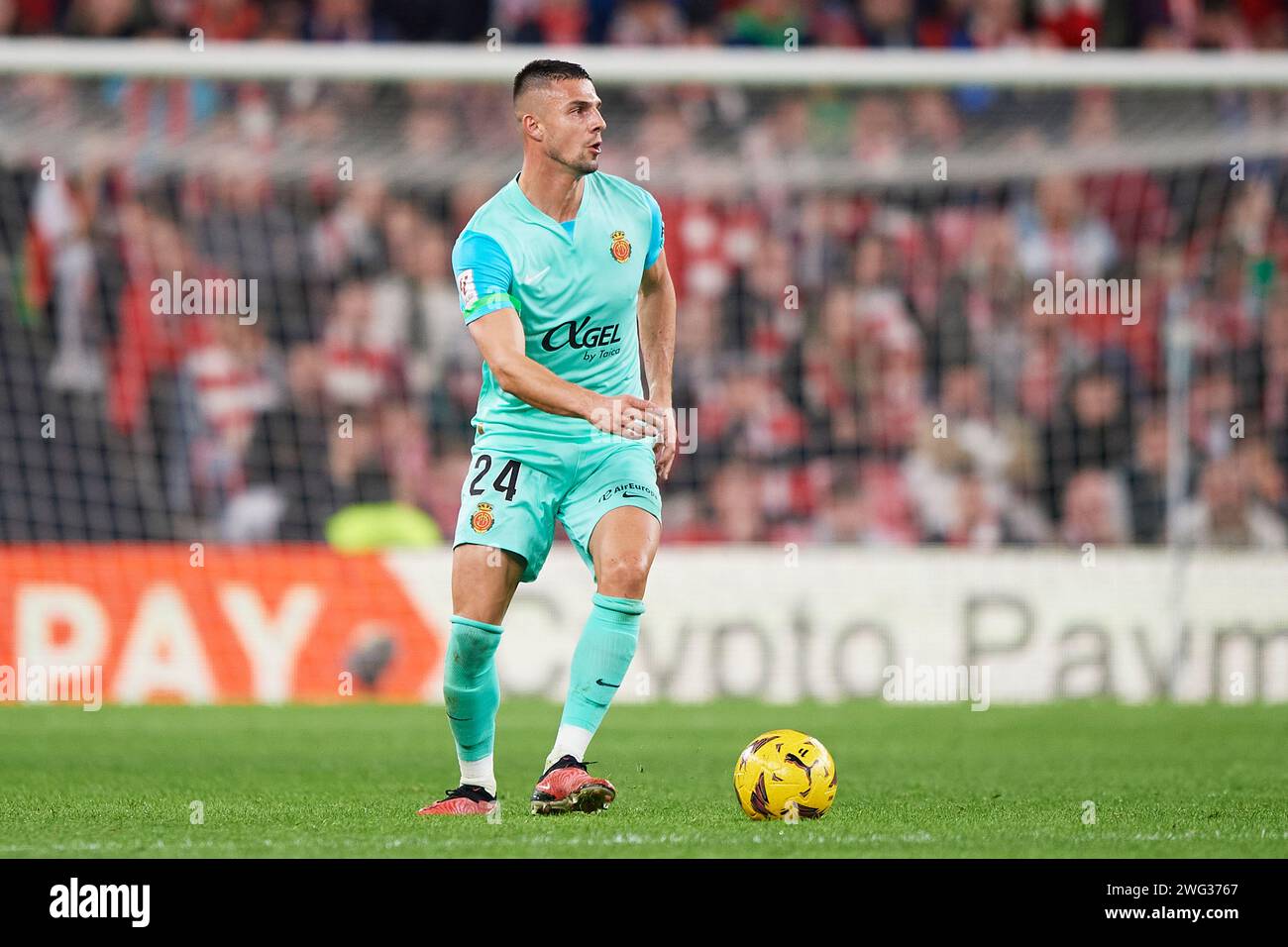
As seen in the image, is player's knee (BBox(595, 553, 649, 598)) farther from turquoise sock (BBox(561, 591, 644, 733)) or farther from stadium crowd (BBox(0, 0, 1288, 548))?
stadium crowd (BBox(0, 0, 1288, 548))

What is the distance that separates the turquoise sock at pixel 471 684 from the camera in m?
7.18

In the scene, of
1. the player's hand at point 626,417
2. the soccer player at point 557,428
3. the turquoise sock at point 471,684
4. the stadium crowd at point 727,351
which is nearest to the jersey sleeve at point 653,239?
the soccer player at point 557,428

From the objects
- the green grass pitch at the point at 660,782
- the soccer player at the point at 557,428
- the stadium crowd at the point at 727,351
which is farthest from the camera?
the stadium crowd at the point at 727,351

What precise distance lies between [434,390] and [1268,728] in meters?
7.16

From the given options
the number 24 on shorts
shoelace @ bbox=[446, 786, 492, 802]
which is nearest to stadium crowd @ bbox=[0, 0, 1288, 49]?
the number 24 on shorts

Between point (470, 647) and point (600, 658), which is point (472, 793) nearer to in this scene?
point (470, 647)

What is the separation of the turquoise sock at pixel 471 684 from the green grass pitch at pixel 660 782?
0.97ft

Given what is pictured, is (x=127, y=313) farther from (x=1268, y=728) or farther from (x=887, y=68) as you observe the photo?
(x=1268, y=728)

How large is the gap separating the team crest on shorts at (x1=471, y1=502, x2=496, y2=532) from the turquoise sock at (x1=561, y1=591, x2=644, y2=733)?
0.46 metres

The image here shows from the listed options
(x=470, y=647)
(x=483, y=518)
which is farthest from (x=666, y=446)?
(x=470, y=647)

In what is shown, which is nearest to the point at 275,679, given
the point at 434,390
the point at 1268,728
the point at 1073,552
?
the point at 434,390

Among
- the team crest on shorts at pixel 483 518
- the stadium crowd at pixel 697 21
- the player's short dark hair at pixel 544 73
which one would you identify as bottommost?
the team crest on shorts at pixel 483 518

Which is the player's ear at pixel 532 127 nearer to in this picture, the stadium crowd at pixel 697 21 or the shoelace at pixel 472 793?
the shoelace at pixel 472 793
